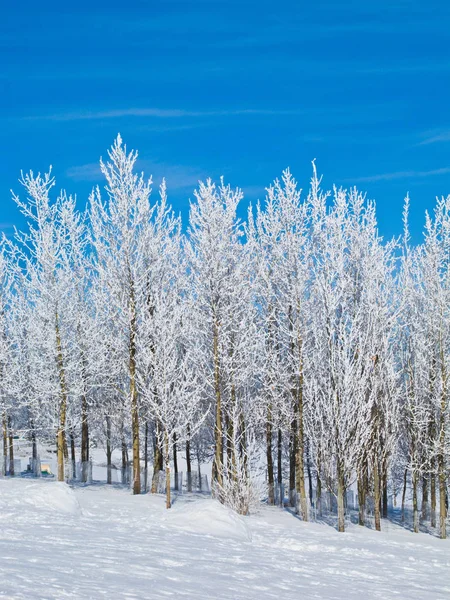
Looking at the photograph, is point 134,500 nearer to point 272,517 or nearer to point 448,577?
point 272,517

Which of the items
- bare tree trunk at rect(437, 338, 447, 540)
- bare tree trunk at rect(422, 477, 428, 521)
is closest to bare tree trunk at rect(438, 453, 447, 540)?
bare tree trunk at rect(437, 338, 447, 540)

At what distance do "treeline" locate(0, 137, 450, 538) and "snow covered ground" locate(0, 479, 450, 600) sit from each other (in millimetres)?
2765

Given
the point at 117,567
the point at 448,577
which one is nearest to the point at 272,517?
the point at 448,577

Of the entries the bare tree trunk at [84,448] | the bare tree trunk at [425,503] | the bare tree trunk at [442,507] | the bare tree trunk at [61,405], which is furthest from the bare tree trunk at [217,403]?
the bare tree trunk at [425,503]

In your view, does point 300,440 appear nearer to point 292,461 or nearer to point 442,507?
point 292,461

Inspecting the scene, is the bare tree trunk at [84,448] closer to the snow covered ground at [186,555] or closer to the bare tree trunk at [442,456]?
the snow covered ground at [186,555]

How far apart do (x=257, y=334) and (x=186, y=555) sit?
401 inches

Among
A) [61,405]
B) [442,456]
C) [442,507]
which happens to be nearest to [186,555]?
[61,405]

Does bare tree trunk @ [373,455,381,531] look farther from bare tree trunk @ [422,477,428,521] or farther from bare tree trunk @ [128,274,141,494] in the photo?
bare tree trunk @ [128,274,141,494]

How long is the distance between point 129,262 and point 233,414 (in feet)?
19.2

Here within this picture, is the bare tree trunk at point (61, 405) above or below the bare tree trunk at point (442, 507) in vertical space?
above

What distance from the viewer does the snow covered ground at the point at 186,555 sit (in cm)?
828

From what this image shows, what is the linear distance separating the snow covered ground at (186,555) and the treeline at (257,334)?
2.76 metres

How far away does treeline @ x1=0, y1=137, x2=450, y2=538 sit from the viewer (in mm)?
19328
